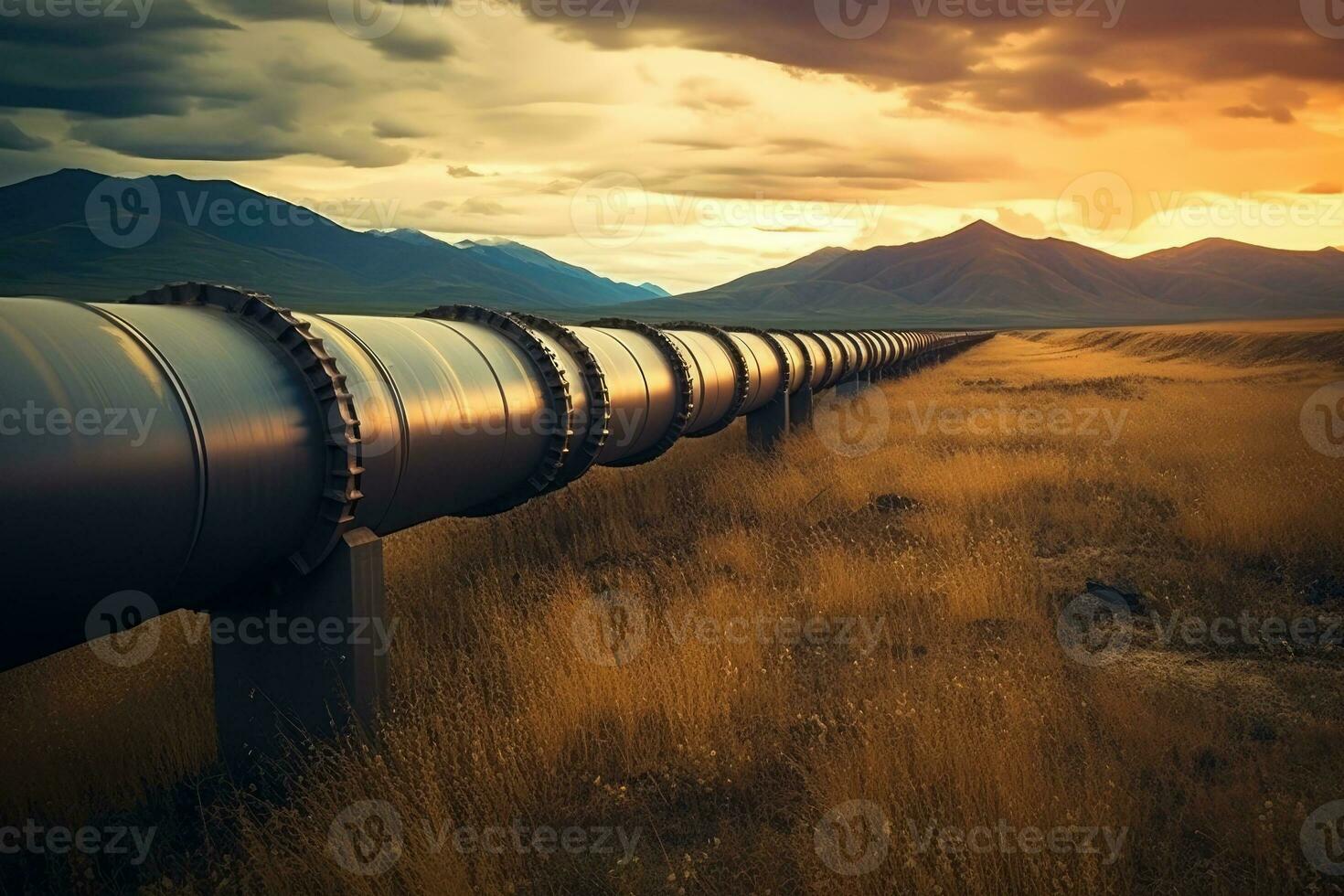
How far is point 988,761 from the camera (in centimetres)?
418

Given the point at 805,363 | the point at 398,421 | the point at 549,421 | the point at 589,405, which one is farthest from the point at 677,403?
the point at 805,363

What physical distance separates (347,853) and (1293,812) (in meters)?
3.78

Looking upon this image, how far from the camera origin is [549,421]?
5863mm

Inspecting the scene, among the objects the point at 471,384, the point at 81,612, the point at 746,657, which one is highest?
the point at 471,384

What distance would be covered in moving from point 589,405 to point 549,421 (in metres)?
0.71

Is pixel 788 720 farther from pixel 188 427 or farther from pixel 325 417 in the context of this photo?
pixel 188 427

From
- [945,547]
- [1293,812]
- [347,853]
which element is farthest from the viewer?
[945,547]

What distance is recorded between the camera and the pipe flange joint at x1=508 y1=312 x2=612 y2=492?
254 inches

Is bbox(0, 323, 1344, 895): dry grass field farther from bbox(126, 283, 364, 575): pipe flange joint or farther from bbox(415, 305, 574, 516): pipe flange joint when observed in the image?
bbox(126, 283, 364, 575): pipe flange joint

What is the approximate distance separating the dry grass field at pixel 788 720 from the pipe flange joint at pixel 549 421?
745mm

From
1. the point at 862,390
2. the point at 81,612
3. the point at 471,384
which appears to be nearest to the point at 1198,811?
the point at 471,384

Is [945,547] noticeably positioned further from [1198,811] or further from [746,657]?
[1198,811]

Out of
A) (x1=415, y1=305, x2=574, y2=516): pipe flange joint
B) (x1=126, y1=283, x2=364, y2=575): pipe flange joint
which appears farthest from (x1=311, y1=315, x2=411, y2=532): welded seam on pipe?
(x1=415, y1=305, x2=574, y2=516): pipe flange joint

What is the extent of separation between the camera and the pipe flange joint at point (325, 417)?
3.83 meters
